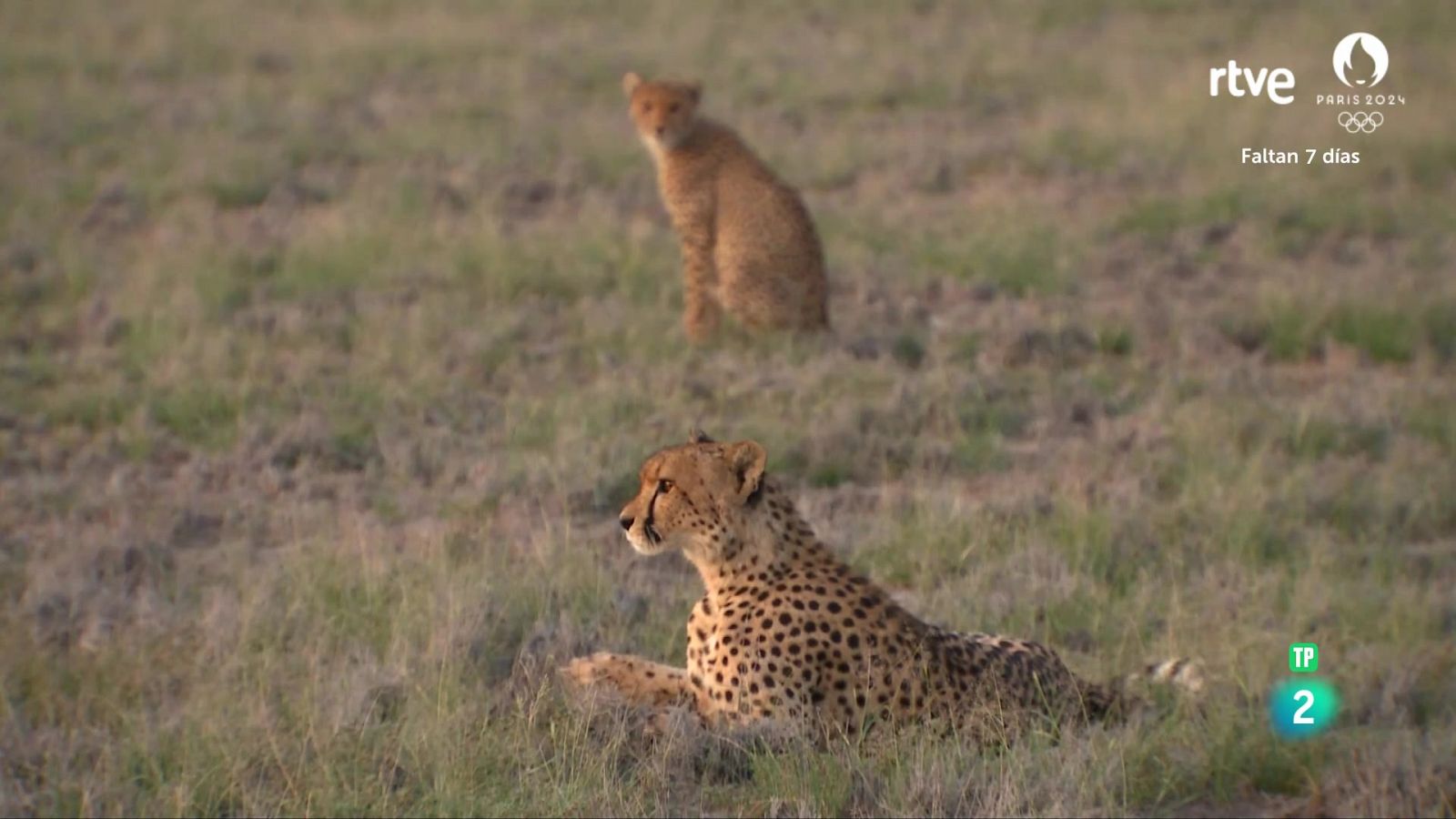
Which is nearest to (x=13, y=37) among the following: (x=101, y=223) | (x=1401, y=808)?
(x=101, y=223)

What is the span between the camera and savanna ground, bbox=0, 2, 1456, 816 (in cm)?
439

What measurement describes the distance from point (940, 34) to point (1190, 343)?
10.4 metres

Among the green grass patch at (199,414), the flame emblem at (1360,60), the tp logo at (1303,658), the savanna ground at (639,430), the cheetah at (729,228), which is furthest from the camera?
the flame emblem at (1360,60)

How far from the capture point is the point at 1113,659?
5262 millimetres

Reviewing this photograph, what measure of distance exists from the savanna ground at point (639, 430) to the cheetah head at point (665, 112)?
691mm

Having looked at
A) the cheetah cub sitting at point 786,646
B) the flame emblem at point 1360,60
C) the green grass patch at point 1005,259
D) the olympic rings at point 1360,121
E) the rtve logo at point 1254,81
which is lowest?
the cheetah cub sitting at point 786,646

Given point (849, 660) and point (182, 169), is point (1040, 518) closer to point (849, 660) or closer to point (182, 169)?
point (849, 660)

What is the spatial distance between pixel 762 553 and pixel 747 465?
231mm

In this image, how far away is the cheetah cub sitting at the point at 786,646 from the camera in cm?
441

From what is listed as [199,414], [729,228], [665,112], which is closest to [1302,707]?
[199,414]

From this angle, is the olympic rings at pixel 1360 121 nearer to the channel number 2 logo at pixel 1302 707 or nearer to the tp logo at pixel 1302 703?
the tp logo at pixel 1302 703

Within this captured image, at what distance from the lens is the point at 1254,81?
49.4 feet

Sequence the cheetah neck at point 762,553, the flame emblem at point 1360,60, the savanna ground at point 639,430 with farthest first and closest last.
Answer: the flame emblem at point 1360,60
the cheetah neck at point 762,553
the savanna ground at point 639,430

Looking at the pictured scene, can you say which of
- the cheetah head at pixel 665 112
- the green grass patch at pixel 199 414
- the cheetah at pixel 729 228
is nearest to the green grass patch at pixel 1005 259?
the cheetah at pixel 729 228
